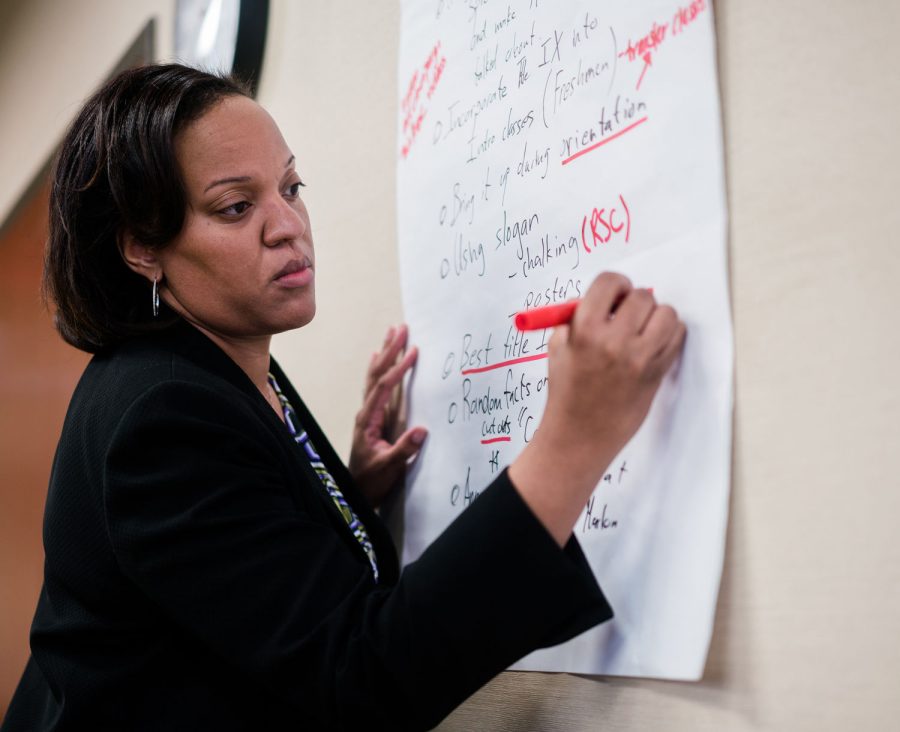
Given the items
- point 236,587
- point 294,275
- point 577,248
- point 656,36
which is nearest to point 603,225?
point 577,248

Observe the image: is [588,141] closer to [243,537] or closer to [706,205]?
[706,205]

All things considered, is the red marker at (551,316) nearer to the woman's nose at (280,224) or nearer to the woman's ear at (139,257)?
the woman's nose at (280,224)

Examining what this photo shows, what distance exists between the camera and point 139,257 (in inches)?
29.2

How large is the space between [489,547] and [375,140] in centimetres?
60

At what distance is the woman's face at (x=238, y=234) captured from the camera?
701 millimetres

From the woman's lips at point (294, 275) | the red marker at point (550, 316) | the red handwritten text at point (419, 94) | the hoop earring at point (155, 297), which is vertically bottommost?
the red marker at point (550, 316)

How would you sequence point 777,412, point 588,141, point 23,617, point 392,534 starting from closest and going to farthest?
point 777,412
point 588,141
point 392,534
point 23,617

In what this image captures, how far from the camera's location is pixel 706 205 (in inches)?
22.2

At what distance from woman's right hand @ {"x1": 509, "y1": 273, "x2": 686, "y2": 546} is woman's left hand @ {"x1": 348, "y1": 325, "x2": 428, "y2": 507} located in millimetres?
325

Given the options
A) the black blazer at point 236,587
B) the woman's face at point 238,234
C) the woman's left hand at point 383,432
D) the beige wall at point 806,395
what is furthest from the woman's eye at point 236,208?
the beige wall at point 806,395

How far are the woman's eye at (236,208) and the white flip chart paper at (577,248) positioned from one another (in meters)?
0.20

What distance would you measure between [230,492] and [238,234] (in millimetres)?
232

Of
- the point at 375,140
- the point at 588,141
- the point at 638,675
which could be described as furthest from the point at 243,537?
the point at 375,140

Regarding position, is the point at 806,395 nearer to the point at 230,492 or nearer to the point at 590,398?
the point at 590,398
